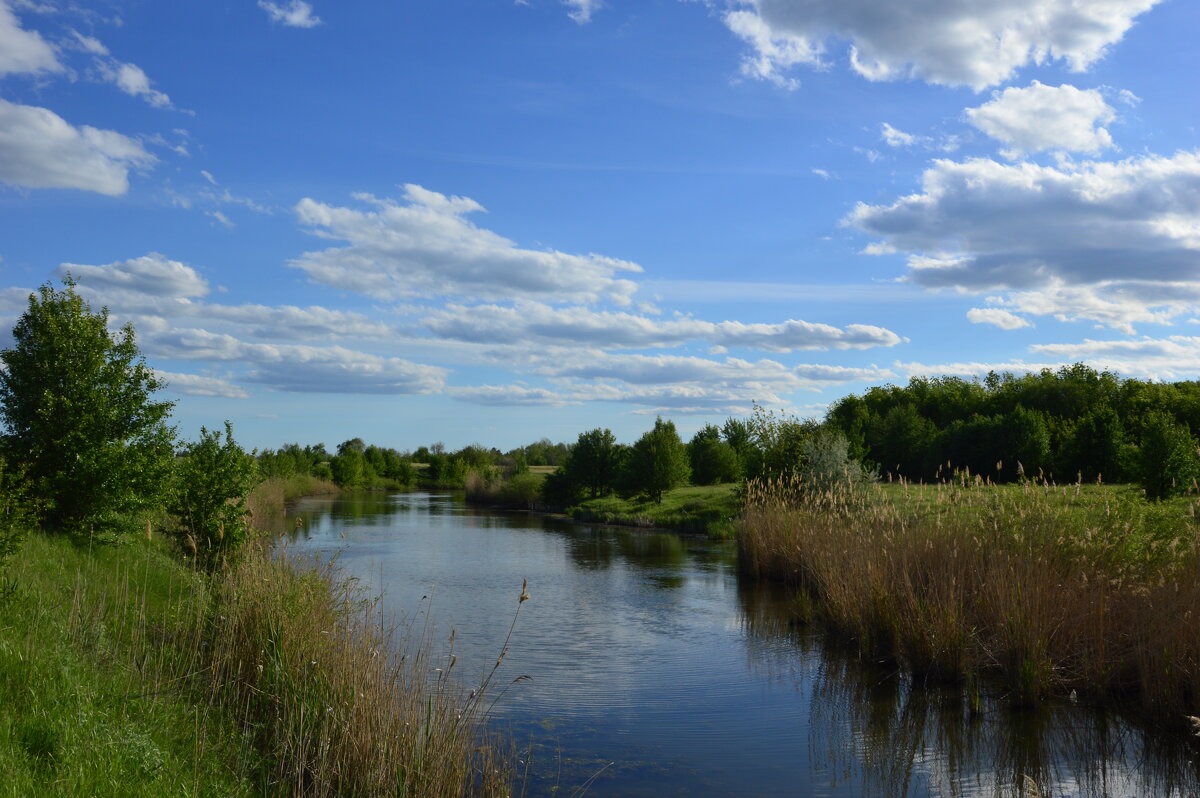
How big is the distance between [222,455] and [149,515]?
6.48ft

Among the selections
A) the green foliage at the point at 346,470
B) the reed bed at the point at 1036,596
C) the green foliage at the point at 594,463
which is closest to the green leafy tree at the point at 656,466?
the green foliage at the point at 594,463

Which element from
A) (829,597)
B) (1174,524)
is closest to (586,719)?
(829,597)

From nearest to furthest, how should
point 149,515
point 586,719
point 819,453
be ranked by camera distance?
point 586,719 < point 149,515 < point 819,453

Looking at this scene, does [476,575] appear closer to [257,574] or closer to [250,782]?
[257,574]

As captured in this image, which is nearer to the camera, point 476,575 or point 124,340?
point 124,340

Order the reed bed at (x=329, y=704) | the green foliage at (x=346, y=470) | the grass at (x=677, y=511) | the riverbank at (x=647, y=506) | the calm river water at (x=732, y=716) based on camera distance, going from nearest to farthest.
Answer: the reed bed at (x=329, y=704) < the calm river water at (x=732, y=716) < the grass at (x=677, y=511) < the riverbank at (x=647, y=506) < the green foliage at (x=346, y=470)

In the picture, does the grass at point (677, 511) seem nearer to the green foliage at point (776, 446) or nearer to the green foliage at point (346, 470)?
the green foliage at point (776, 446)

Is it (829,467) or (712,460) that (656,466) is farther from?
(829,467)

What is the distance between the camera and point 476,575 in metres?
23.1

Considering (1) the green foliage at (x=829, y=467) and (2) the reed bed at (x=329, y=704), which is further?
(1) the green foliage at (x=829, y=467)

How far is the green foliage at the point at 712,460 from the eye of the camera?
54.6 meters

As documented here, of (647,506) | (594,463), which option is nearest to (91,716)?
(647,506)

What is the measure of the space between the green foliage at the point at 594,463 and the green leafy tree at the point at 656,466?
15.3ft

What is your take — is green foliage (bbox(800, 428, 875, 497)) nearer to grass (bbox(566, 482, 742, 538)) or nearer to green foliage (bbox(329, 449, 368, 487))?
grass (bbox(566, 482, 742, 538))
